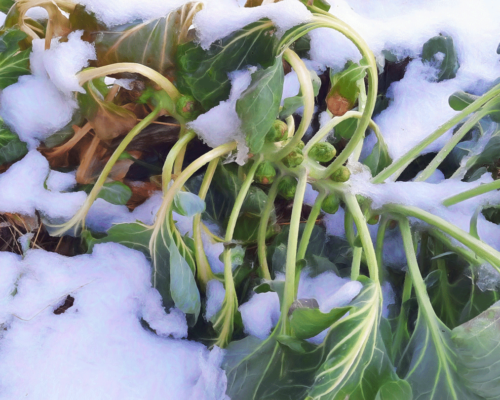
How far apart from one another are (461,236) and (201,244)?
11.3 inches

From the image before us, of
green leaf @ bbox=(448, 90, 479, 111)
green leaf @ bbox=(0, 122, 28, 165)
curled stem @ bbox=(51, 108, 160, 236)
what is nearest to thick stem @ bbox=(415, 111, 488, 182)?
green leaf @ bbox=(448, 90, 479, 111)

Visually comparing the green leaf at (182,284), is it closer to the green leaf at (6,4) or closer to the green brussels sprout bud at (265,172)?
the green brussels sprout bud at (265,172)

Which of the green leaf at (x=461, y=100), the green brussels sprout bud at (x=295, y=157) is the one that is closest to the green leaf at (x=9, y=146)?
the green brussels sprout bud at (x=295, y=157)

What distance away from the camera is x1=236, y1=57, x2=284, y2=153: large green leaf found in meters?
0.37

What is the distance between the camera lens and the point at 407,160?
0.49m

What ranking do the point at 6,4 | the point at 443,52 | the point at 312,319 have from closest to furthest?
the point at 312,319
the point at 6,4
the point at 443,52

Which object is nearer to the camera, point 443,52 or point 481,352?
point 481,352

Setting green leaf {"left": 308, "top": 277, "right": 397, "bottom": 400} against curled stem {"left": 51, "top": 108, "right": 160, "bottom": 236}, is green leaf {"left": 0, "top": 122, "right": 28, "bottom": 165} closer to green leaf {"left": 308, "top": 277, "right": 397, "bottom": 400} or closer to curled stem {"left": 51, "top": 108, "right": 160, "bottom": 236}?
curled stem {"left": 51, "top": 108, "right": 160, "bottom": 236}

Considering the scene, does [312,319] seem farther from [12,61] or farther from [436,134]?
[12,61]

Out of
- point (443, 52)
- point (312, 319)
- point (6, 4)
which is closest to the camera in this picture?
point (312, 319)

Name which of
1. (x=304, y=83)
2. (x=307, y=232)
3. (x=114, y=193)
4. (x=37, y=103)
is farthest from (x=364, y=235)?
(x=37, y=103)

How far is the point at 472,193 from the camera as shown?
0.46 metres

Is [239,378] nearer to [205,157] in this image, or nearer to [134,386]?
[134,386]

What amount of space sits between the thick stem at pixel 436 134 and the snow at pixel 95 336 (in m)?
0.30
